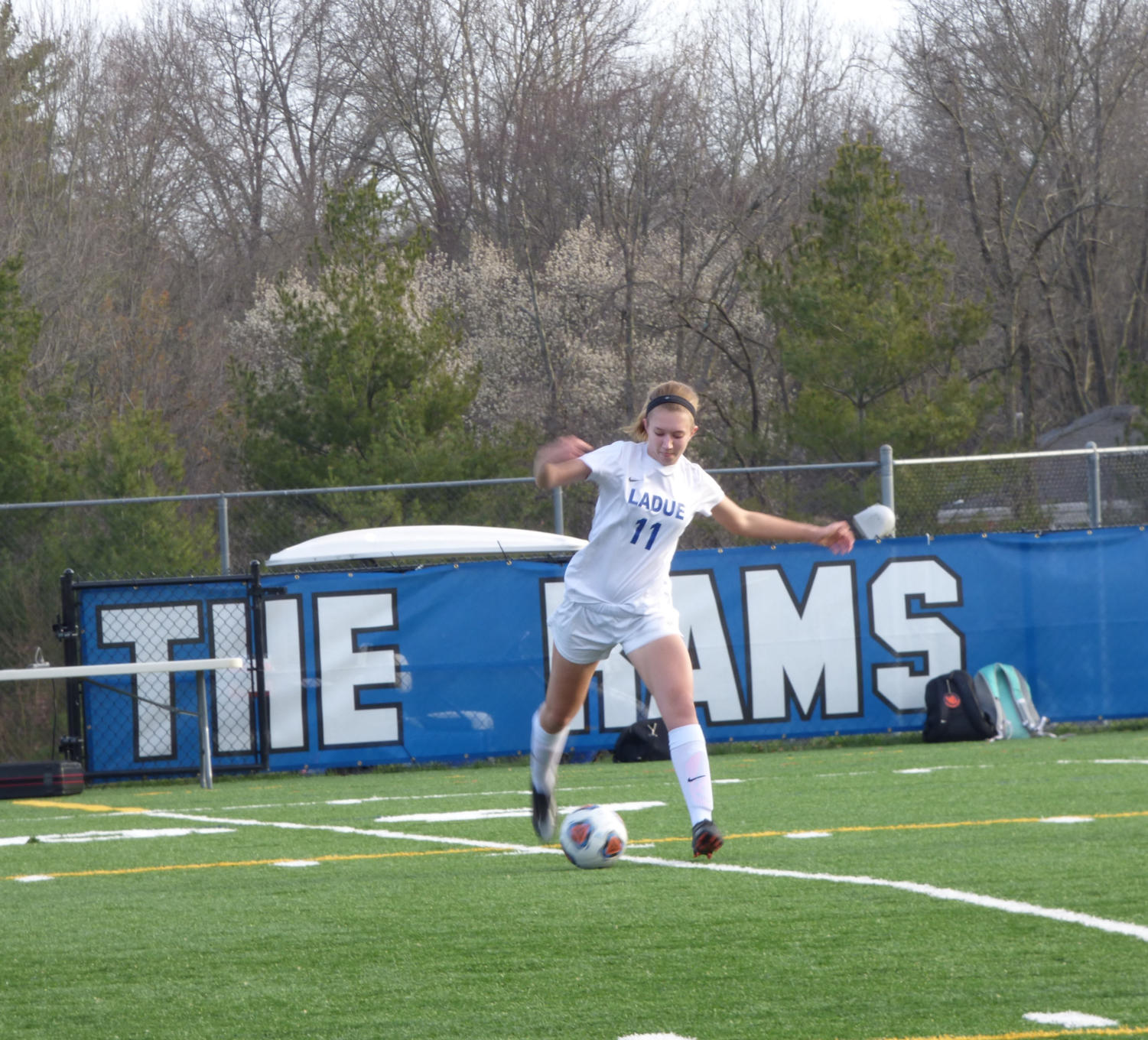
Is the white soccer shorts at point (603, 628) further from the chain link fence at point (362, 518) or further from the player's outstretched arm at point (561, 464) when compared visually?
the chain link fence at point (362, 518)

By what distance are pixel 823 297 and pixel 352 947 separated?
58.6 feet

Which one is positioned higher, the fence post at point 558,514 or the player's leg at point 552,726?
the fence post at point 558,514

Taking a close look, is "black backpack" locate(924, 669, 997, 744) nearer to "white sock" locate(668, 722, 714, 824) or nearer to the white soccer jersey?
the white soccer jersey

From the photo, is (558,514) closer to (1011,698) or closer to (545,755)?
(1011,698)

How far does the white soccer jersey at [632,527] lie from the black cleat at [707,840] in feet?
3.19

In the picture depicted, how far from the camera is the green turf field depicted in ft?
13.5

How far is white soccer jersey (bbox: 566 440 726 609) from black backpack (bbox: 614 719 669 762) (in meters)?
7.18

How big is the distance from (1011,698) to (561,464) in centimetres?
915

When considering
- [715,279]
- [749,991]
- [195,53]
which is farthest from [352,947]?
[195,53]

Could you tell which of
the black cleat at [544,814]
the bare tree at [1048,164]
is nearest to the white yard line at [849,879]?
the black cleat at [544,814]

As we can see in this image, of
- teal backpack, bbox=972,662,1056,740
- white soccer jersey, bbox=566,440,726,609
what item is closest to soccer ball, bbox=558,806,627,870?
white soccer jersey, bbox=566,440,726,609

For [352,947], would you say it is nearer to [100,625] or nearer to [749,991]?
[749,991]

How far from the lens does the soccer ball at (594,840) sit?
6.33m

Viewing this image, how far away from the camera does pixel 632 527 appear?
6.40 m
